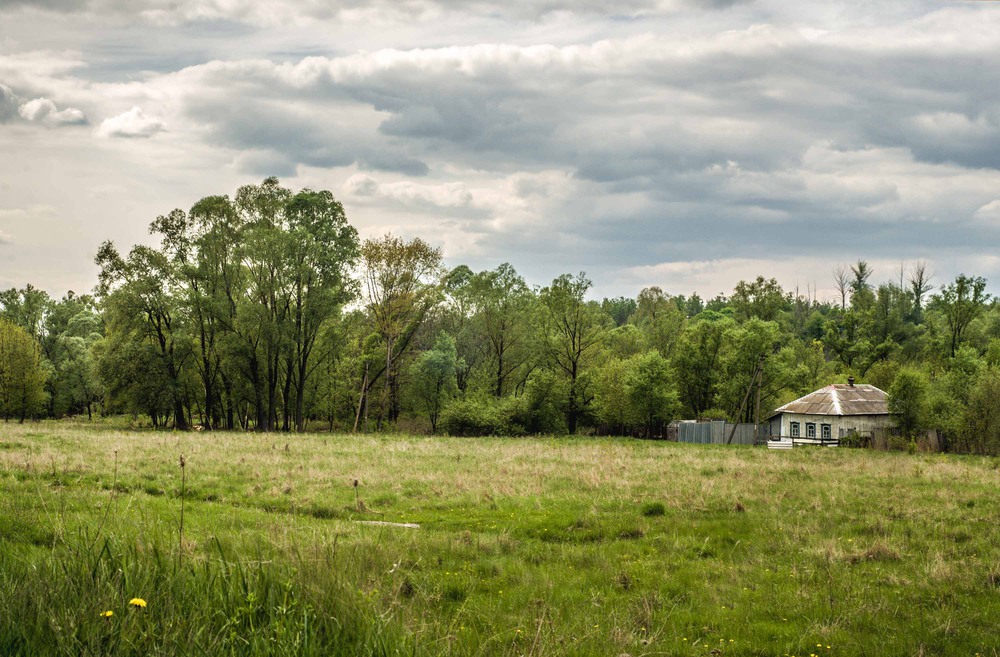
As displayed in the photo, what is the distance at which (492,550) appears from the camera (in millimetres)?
13820

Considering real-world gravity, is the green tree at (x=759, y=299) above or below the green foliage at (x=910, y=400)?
above

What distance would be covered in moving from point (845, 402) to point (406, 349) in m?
36.1

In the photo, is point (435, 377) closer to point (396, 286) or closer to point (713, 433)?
point (396, 286)

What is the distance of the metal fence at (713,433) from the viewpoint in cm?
5945

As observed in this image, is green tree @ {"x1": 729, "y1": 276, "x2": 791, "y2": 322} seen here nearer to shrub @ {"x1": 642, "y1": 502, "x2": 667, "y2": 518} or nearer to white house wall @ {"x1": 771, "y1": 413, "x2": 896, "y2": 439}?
white house wall @ {"x1": 771, "y1": 413, "x2": 896, "y2": 439}

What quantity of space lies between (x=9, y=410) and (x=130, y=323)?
1991cm

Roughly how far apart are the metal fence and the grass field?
31.8 meters

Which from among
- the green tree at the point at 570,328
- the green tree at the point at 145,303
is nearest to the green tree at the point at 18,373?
the green tree at the point at 145,303

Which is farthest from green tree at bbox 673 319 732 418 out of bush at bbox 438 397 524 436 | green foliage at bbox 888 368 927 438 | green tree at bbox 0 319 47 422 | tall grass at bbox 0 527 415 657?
tall grass at bbox 0 527 415 657

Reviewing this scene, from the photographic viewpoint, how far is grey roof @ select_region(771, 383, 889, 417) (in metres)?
58.4

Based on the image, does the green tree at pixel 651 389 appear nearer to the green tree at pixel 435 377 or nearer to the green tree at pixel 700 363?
the green tree at pixel 700 363

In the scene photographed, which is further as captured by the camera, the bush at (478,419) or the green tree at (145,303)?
the bush at (478,419)

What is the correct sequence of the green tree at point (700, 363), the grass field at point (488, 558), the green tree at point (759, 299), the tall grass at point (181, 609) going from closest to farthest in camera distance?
1. the tall grass at point (181, 609)
2. the grass field at point (488, 558)
3. the green tree at point (700, 363)
4. the green tree at point (759, 299)

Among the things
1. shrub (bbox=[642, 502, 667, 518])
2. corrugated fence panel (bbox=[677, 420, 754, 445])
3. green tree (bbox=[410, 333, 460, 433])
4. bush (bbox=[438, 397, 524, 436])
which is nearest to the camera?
shrub (bbox=[642, 502, 667, 518])
